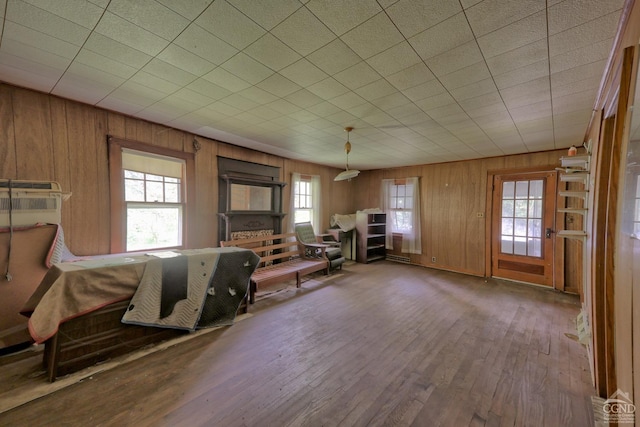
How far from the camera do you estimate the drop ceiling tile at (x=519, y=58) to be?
1686 millimetres

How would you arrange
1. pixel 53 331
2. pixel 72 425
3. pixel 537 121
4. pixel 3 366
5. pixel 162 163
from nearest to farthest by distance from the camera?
1. pixel 72 425
2. pixel 53 331
3. pixel 3 366
4. pixel 537 121
5. pixel 162 163

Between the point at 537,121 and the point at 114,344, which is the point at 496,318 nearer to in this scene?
the point at 537,121

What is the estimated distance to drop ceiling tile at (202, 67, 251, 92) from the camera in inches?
82.8

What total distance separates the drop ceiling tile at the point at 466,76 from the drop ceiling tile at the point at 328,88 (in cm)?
88

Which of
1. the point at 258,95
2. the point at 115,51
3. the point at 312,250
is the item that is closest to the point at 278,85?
the point at 258,95

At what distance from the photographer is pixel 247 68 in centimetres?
202

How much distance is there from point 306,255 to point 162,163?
2.93 m

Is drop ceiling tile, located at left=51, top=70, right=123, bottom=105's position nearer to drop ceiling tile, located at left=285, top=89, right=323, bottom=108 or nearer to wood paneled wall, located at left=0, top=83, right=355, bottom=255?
wood paneled wall, located at left=0, top=83, right=355, bottom=255

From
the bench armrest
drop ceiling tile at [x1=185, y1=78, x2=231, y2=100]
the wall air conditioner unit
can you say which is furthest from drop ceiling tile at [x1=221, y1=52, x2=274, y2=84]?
the bench armrest

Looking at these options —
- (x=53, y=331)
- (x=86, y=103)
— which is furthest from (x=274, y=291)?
(x=86, y=103)

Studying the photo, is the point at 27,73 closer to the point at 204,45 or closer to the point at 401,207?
the point at 204,45

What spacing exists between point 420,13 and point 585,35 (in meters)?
1.12

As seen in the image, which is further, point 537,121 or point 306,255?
point 306,255

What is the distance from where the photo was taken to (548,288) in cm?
430
